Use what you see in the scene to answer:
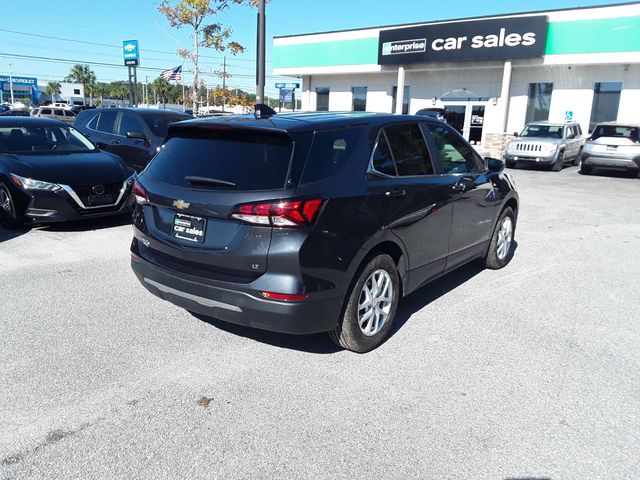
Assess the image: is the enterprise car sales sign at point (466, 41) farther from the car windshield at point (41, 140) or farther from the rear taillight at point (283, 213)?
the rear taillight at point (283, 213)

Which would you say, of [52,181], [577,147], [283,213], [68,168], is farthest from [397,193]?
[577,147]

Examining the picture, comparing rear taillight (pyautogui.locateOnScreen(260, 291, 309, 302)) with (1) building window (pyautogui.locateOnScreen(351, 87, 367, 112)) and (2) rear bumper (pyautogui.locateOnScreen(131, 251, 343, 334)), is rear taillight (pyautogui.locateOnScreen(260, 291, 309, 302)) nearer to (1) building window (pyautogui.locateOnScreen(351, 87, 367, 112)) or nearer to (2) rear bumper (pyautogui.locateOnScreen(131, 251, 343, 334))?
(2) rear bumper (pyautogui.locateOnScreen(131, 251, 343, 334))

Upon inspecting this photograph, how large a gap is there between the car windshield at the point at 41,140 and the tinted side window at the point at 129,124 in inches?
66.7

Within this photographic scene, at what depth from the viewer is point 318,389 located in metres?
3.35

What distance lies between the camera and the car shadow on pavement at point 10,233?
6996mm

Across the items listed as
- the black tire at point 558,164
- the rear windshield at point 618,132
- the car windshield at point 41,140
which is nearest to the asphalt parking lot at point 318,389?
the car windshield at point 41,140

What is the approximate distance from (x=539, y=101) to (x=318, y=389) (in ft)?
74.3

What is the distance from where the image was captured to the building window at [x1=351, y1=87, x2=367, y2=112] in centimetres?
2819

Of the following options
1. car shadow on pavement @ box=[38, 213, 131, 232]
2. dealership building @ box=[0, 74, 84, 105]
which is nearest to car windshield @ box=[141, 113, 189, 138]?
car shadow on pavement @ box=[38, 213, 131, 232]

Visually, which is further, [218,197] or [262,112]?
[262,112]

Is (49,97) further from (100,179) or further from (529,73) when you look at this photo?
(100,179)

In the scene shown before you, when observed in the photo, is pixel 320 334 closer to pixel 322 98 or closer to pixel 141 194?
pixel 141 194

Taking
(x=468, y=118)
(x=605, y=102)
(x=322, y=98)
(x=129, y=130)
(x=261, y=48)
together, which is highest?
(x=261, y=48)

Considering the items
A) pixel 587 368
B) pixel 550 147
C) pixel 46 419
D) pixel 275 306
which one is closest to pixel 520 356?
pixel 587 368
